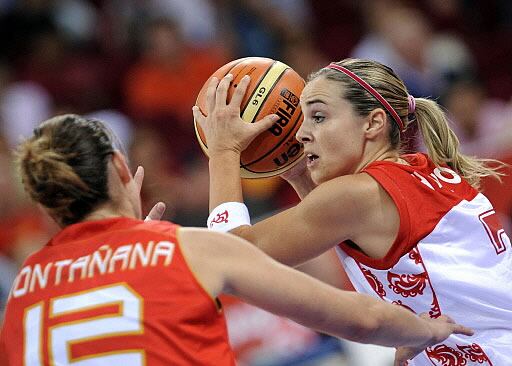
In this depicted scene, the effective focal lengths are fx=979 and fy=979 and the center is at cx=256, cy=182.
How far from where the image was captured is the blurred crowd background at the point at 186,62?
28.3 ft

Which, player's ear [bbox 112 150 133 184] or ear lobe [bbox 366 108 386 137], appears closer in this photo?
player's ear [bbox 112 150 133 184]

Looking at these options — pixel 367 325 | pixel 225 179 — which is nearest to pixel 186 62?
pixel 225 179

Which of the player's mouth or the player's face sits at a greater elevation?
the player's face

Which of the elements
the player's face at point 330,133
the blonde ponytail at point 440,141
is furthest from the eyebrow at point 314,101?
the blonde ponytail at point 440,141

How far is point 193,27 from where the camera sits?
35.2ft

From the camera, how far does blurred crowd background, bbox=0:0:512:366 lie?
28.3 ft

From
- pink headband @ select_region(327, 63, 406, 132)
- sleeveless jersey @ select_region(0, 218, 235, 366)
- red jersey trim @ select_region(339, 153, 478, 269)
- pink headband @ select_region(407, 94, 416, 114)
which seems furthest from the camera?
pink headband @ select_region(407, 94, 416, 114)

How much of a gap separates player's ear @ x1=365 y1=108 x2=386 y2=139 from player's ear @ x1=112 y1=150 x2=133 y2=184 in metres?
1.21

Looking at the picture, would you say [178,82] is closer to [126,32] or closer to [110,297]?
[126,32]

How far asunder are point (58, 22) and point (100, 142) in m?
7.96

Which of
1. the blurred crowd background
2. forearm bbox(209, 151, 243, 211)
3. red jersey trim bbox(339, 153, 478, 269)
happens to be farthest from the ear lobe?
the blurred crowd background

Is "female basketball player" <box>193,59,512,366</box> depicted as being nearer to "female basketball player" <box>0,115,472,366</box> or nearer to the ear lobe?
the ear lobe

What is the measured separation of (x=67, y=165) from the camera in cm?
309

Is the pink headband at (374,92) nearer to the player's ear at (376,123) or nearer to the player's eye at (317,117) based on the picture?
the player's ear at (376,123)
